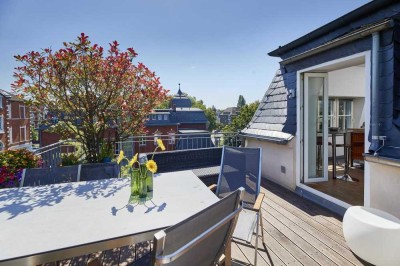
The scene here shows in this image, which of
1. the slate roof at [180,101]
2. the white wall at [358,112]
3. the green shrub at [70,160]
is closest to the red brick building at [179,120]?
the slate roof at [180,101]

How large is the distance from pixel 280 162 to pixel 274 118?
1020 millimetres

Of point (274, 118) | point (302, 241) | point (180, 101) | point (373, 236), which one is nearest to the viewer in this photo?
point (373, 236)

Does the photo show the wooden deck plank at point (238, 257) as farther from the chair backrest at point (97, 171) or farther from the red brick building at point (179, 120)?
the red brick building at point (179, 120)

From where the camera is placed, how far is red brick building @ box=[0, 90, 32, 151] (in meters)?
21.1

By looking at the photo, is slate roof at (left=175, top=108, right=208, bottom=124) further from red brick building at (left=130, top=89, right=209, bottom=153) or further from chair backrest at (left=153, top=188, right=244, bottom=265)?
chair backrest at (left=153, top=188, right=244, bottom=265)

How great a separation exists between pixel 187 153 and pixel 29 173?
2.59 m

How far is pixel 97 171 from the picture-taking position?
2.74 metres

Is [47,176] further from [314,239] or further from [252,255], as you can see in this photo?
[314,239]

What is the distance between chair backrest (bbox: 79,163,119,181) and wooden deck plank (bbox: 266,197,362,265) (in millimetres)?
2578

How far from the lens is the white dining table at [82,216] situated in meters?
1.15

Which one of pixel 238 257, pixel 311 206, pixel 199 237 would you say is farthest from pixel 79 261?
pixel 311 206

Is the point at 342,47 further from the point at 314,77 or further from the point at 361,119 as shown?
the point at 361,119

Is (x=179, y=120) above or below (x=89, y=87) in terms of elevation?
above

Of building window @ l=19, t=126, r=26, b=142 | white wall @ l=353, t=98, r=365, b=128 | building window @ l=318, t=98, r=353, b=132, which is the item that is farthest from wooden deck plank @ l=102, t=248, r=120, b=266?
building window @ l=19, t=126, r=26, b=142
